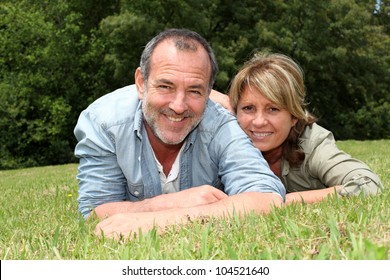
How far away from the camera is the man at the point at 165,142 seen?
4109 mm

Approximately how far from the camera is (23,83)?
3209 centimetres

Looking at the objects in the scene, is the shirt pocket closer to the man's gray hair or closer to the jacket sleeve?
the man's gray hair

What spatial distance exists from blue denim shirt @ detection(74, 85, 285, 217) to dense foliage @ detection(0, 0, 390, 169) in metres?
23.3

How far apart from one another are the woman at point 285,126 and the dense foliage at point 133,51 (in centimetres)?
2256

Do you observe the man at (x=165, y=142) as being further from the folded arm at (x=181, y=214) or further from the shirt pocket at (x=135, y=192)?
the folded arm at (x=181, y=214)

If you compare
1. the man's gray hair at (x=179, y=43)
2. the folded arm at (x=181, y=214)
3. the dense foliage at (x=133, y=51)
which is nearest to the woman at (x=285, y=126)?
the man's gray hair at (x=179, y=43)

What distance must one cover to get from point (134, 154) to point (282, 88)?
61.2 inches

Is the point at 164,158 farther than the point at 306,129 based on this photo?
No

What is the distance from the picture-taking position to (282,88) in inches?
195

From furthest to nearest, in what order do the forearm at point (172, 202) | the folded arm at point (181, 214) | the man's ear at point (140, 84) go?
the man's ear at point (140, 84)
the forearm at point (172, 202)
the folded arm at point (181, 214)
